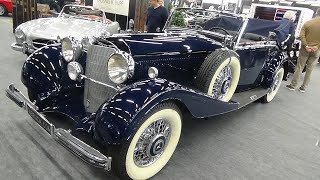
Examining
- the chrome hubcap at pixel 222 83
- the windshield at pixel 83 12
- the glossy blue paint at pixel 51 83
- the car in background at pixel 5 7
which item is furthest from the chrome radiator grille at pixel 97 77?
the car in background at pixel 5 7

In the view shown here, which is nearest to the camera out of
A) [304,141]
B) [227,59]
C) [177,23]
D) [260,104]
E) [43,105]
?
[43,105]

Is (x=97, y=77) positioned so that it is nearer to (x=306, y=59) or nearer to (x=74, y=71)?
(x=74, y=71)

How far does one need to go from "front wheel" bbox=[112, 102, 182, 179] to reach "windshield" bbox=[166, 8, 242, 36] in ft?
5.83

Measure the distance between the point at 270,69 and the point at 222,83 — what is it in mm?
1736

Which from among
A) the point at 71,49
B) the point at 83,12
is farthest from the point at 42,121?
the point at 83,12

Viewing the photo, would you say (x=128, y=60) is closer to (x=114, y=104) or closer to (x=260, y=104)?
(x=114, y=104)

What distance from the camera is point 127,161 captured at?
6.75 ft

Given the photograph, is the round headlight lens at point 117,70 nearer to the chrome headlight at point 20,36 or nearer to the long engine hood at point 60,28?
the long engine hood at point 60,28

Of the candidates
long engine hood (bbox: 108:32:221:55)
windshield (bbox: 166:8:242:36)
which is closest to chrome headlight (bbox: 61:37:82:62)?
long engine hood (bbox: 108:32:221:55)

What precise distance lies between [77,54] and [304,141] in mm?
3063

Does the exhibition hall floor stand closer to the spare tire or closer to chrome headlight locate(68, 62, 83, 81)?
the spare tire

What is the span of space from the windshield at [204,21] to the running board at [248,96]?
896 mm

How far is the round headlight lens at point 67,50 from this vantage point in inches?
110

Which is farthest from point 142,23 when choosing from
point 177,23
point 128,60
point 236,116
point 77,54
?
point 128,60
